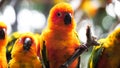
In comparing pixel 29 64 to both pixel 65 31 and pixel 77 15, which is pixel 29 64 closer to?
pixel 65 31

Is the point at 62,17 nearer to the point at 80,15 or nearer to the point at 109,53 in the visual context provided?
the point at 109,53

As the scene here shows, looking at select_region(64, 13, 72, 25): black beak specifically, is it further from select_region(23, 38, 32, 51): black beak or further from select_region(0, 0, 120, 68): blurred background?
select_region(23, 38, 32, 51): black beak

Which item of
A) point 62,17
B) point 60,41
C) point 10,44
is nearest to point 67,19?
point 62,17

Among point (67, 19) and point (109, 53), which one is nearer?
point (109, 53)

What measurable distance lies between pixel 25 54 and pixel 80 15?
1.95 m

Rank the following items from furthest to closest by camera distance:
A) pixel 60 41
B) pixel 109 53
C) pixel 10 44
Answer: pixel 10 44, pixel 60 41, pixel 109 53

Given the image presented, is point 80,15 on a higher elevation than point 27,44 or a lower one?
higher

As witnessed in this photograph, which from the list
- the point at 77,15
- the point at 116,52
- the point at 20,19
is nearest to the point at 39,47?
the point at 116,52

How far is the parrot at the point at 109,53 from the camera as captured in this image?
393 cm

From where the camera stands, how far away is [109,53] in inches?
155

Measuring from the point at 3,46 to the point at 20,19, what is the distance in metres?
3.18

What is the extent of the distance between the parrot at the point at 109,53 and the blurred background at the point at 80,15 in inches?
8.0

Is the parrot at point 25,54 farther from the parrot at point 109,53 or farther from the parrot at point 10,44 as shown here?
the parrot at point 109,53

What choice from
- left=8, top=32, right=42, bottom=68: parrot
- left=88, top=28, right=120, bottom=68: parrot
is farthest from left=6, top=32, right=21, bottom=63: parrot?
left=88, top=28, right=120, bottom=68: parrot
